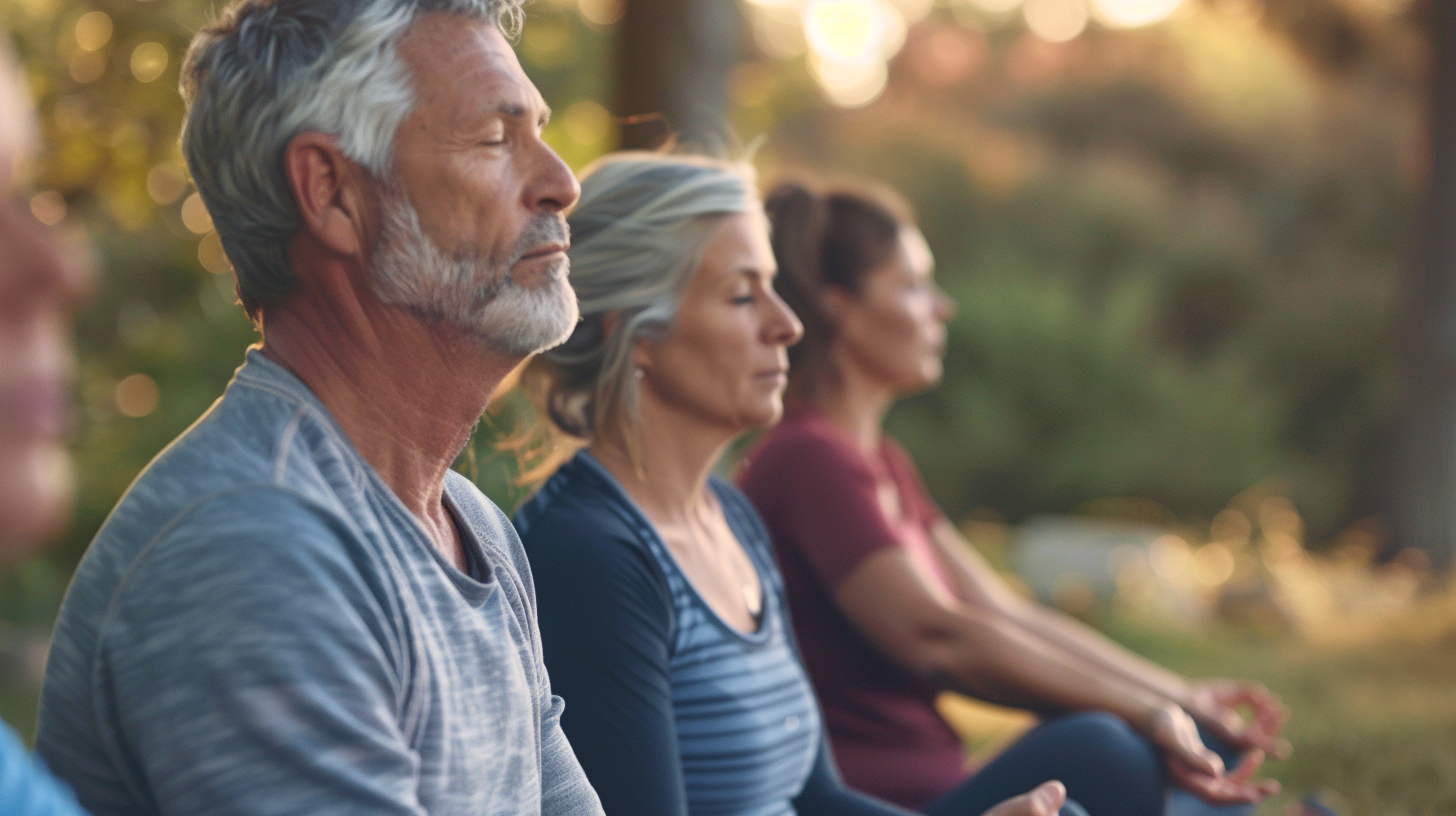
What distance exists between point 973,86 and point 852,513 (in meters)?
15.0

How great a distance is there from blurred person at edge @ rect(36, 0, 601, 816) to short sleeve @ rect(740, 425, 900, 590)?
1.20 meters

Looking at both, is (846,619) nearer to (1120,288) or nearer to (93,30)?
(93,30)

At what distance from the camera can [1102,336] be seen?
1100 centimetres

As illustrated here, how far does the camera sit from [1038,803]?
6.27 feet

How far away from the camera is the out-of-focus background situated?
498 cm

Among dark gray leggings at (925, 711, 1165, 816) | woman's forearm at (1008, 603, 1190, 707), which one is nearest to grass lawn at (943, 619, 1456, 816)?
woman's forearm at (1008, 603, 1190, 707)

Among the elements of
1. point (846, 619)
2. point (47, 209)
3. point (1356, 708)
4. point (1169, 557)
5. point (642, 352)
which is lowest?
point (1169, 557)

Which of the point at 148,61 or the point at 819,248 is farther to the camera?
the point at 148,61

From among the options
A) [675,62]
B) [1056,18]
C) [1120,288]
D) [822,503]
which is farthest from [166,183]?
[1056,18]

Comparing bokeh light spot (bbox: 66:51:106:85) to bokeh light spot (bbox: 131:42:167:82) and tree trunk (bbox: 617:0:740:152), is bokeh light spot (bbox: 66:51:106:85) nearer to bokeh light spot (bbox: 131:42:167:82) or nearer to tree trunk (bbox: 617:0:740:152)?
bokeh light spot (bbox: 131:42:167:82)

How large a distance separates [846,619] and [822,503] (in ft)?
0.83

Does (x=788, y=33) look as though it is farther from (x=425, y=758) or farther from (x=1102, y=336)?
(x=425, y=758)

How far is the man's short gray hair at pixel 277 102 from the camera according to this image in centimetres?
147

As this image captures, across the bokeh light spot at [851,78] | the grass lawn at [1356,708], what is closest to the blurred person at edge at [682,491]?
the grass lawn at [1356,708]
